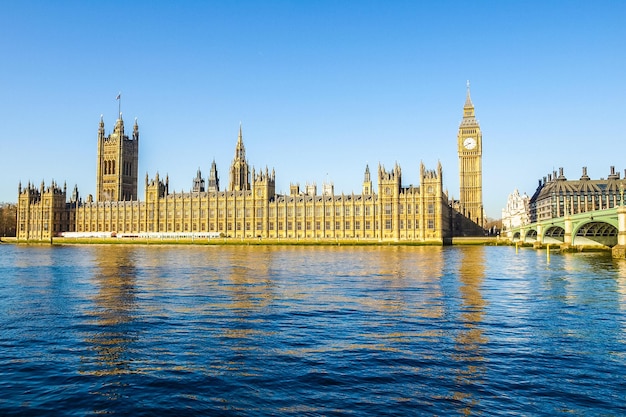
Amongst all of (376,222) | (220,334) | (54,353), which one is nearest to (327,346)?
(220,334)

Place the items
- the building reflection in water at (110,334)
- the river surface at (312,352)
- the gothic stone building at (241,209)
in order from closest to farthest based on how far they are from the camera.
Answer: the river surface at (312,352), the building reflection in water at (110,334), the gothic stone building at (241,209)

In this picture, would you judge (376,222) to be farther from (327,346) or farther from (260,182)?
(327,346)

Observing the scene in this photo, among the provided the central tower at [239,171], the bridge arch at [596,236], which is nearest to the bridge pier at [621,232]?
the bridge arch at [596,236]

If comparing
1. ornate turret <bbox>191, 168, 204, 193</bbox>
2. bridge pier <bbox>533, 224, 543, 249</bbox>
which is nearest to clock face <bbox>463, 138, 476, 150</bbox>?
bridge pier <bbox>533, 224, 543, 249</bbox>

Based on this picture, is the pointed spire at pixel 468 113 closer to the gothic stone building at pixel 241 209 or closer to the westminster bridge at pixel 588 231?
the gothic stone building at pixel 241 209

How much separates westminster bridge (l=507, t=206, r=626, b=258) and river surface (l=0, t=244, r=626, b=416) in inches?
1506

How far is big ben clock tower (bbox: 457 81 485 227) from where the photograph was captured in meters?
170

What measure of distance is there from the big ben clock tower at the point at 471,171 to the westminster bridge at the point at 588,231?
147 feet

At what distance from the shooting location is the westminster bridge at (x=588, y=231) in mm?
65375

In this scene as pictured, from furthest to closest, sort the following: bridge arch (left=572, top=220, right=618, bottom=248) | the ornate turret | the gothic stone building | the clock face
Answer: the ornate turret → the clock face → the gothic stone building → bridge arch (left=572, top=220, right=618, bottom=248)

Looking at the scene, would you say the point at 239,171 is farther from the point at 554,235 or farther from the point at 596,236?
the point at 596,236

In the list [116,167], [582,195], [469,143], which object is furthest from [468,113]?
[116,167]

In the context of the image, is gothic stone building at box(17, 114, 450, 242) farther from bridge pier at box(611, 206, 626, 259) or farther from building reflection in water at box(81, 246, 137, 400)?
building reflection in water at box(81, 246, 137, 400)

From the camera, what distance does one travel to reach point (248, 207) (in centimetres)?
14475
